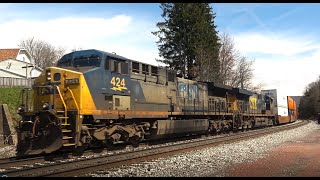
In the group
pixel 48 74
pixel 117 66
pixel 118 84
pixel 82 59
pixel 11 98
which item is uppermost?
pixel 82 59

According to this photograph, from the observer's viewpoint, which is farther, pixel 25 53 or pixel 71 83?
pixel 25 53

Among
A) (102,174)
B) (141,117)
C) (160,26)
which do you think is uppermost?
(160,26)

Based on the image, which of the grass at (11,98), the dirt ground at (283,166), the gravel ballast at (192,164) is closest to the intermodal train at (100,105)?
the gravel ballast at (192,164)

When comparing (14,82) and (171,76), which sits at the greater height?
(14,82)

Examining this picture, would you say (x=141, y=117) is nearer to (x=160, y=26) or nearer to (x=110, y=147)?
(x=110, y=147)

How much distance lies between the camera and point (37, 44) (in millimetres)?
88938

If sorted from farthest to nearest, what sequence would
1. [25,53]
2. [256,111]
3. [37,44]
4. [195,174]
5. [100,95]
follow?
[37,44], [25,53], [256,111], [100,95], [195,174]

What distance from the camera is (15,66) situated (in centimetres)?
5800

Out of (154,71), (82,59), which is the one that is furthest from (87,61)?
(154,71)

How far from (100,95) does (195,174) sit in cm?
599

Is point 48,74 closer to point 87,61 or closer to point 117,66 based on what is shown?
point 87,61

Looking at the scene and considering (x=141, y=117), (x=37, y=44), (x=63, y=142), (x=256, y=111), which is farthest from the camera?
(x=37, y=44)

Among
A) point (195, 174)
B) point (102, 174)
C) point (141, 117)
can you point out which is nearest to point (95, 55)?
point (141, 117)

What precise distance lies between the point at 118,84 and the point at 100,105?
4.81 ft
